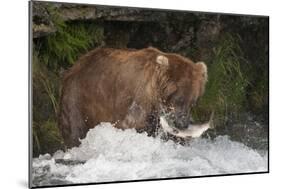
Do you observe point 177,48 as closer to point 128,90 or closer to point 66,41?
point 128,90

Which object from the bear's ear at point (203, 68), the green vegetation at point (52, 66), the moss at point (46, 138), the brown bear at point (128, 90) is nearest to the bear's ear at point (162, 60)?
the brown bear at point (128, 90)

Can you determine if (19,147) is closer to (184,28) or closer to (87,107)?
(87,107)

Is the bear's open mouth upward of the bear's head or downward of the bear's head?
downward

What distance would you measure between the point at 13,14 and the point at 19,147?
80cm

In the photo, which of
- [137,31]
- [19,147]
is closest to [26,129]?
[19,147]

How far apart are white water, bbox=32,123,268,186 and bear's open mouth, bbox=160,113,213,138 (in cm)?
5

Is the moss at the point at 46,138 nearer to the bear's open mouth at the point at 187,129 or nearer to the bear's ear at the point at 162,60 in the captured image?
the bear's open mouth at the point at 187,129

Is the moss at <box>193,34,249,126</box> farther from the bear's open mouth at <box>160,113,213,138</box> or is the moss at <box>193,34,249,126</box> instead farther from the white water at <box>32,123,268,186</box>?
the white water at <box>32,123,268,186</box>

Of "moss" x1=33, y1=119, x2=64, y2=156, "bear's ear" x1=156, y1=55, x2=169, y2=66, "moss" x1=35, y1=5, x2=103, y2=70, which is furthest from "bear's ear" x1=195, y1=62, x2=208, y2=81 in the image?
"moss" x1=33, y1=119, x2=64, y2=156

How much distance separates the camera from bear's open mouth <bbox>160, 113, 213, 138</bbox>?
355cm

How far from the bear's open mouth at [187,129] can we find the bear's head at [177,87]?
25 millimetres

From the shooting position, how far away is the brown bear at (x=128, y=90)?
3369 millimetres

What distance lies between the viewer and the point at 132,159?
3.47 meters

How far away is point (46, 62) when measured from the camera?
3.29 m
